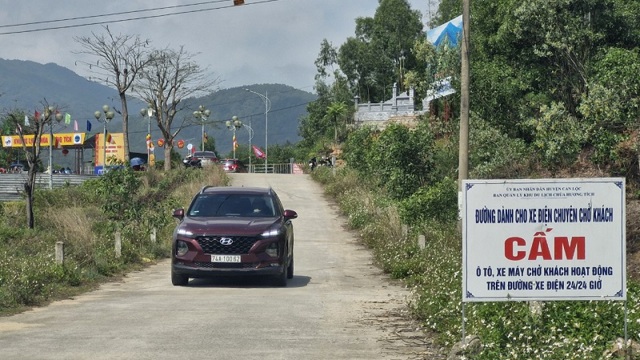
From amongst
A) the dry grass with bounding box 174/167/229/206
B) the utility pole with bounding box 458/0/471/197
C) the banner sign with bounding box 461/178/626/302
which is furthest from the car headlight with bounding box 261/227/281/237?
the dry grass with bounding box 174/167/229/206

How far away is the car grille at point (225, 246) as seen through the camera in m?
17.4

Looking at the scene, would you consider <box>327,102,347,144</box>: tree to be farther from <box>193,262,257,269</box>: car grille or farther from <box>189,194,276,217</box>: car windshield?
<box>193,262,257,269</box>: car grille

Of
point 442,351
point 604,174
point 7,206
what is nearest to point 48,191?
point 7,206

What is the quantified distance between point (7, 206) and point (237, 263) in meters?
39.6

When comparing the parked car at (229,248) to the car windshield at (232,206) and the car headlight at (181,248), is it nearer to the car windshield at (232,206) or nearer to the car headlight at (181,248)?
the car headlight at (181,248)

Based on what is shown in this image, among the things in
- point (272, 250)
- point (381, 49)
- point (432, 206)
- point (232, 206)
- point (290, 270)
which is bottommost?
point (290, 270)

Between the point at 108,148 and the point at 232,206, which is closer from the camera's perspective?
the point at 232,206

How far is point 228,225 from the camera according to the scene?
17734 millimetres

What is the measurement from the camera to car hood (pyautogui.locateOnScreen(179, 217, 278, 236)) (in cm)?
1752

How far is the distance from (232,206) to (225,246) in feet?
5.61

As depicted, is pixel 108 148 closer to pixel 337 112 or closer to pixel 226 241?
pixel 337 112

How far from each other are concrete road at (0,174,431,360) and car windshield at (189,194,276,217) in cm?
135

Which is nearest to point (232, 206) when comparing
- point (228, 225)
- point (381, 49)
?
point (228, 225)

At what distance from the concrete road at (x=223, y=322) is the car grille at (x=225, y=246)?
69 cm
